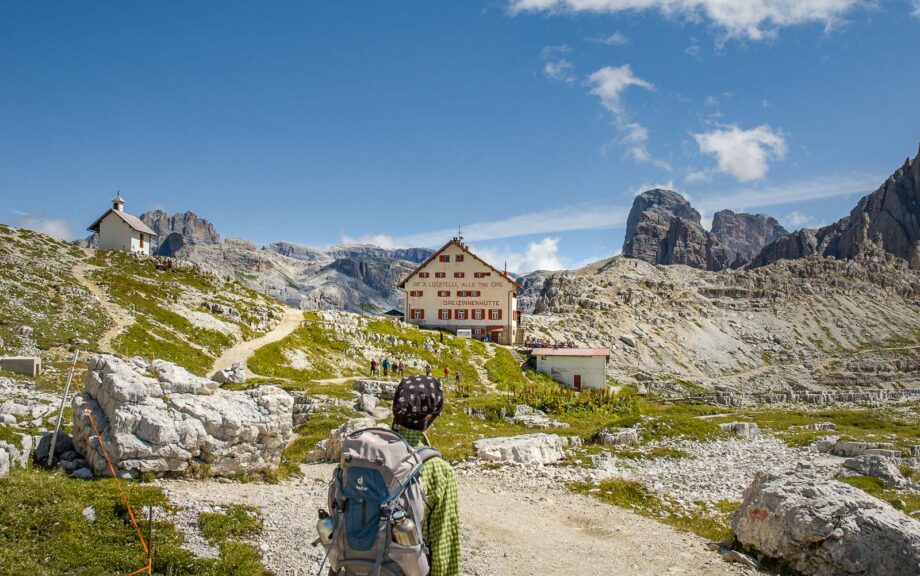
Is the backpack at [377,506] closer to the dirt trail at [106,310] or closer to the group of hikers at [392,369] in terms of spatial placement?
the dirt trail at [106,310]

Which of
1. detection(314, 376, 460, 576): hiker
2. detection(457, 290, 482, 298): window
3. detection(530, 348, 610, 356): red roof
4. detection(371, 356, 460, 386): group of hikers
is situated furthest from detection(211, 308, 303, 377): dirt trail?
detection(314, 376, 460, 576): hiker

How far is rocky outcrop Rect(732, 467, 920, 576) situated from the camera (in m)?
14.0

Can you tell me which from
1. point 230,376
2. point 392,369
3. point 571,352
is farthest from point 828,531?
point 571,352

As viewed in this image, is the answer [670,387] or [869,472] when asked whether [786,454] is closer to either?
[869,472]

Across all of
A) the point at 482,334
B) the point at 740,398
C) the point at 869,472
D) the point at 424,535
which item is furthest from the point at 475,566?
the point at 740,398

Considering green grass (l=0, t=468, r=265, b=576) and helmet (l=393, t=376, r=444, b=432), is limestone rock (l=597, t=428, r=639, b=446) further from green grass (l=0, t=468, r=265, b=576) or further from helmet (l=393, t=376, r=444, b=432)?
helmet (l=393, t=376, r=444, b=432)

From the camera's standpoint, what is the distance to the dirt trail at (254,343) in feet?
174

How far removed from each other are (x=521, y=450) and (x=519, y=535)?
1065 cm

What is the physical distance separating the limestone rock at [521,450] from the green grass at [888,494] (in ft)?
41.8

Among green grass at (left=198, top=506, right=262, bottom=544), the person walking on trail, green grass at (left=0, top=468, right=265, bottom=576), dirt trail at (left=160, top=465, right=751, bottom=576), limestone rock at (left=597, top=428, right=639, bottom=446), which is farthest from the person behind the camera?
limestone rock at (left=597, top=428, right=639, bottom=446)

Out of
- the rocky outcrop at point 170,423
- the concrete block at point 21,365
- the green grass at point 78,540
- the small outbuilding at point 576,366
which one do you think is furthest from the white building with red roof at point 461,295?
the green grass at point 78,540

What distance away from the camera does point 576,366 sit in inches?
2955

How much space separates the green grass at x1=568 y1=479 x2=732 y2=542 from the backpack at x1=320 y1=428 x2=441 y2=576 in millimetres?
15291

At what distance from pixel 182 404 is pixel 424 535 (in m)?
14.4
